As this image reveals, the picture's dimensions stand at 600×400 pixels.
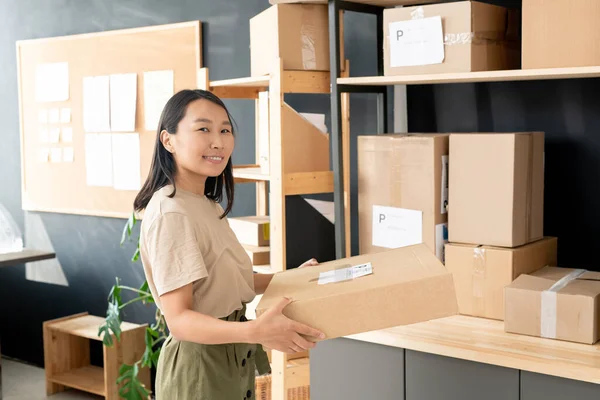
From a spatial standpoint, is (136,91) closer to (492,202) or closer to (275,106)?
(275,106)

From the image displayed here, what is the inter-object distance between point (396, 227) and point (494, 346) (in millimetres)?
552

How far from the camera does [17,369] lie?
4719 millimetres

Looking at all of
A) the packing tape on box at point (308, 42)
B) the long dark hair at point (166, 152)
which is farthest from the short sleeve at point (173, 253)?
the packing tape on box at point (308, 42)

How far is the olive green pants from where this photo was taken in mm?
1781

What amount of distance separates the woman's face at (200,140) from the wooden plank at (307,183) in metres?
0.91

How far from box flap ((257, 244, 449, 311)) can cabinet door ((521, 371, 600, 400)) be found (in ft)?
1.40

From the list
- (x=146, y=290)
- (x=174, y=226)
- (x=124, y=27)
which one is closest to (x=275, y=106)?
(x=174, y=226)

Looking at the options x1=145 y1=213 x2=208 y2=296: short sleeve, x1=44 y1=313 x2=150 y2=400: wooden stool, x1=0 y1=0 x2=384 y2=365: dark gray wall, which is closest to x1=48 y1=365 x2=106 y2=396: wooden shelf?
x1=44 y1=313 x2=150 y2=400: wooden stool

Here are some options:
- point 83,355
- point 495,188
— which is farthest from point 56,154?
point 495,188

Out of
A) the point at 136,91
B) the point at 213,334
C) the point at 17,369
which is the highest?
the point at 136,91

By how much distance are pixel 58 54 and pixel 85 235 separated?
42.2 inches

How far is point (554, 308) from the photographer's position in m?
2.08

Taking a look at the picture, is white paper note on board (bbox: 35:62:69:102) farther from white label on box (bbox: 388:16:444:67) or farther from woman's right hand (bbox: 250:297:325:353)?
woman's right hand (bbox: 250:297:325:353)

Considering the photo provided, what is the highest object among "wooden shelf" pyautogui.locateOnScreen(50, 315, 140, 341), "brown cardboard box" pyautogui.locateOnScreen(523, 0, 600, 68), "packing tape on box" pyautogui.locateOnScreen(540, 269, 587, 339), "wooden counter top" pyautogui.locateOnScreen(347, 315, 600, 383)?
"brown cardboard box" pyautogui.locateOnScreen(523, 0, 600, 68)
